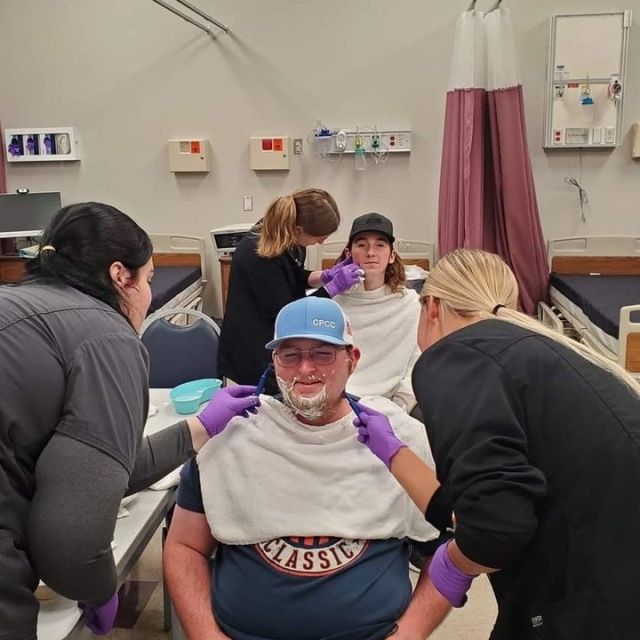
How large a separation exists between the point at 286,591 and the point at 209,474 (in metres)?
0.31

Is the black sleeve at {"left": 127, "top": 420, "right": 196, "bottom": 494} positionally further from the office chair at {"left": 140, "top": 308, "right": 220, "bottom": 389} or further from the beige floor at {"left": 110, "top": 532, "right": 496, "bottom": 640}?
the office chair at {"left": 140, "top": 308, "right": 220, "bottom": 389}

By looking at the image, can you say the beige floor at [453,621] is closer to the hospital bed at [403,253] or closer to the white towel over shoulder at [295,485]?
the white towel over shoulder at [295,485]

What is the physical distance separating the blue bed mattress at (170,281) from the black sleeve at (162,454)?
8.00ft

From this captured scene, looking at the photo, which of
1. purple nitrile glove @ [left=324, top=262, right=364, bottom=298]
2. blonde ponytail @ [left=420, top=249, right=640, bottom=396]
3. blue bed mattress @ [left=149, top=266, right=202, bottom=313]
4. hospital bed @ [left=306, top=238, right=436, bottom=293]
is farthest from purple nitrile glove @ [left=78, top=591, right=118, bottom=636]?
hospital bed @ [left=306, top=238, right=436, bottom=293]

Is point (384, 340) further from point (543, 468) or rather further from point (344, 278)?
point (543, 468)

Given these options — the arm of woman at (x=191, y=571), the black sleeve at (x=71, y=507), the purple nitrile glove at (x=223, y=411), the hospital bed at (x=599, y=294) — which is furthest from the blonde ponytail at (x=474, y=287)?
the hospital bed at (x=599, y=294)

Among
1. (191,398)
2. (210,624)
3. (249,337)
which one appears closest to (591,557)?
(210,624)

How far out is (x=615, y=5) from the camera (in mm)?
4398

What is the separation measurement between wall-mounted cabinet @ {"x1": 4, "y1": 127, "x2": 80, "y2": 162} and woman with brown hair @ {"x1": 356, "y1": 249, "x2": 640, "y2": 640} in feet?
15.6

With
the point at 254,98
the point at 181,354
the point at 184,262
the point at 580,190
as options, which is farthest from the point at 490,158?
the point at 181,354

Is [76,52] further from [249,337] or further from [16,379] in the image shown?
[16,379]

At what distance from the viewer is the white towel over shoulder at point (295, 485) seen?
4.79 ft

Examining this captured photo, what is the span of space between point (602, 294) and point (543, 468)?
315cm

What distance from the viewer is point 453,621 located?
2.21m
